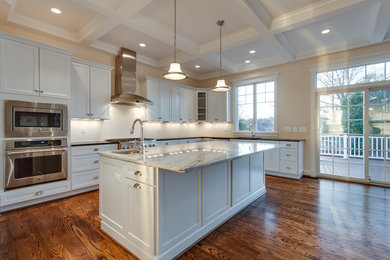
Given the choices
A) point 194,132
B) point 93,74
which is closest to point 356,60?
point 194,132

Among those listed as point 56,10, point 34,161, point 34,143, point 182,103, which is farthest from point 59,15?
point 182,103

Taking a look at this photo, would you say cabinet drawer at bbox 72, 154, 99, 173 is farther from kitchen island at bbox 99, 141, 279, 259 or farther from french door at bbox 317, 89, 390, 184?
french door at bbox 317, 89, 390, 184

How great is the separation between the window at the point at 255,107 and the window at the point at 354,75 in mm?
1116

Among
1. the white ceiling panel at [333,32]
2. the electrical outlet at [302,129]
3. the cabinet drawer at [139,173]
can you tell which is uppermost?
the white ceiling panel at [333,32]

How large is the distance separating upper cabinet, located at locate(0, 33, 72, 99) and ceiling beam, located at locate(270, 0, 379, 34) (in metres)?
3.56

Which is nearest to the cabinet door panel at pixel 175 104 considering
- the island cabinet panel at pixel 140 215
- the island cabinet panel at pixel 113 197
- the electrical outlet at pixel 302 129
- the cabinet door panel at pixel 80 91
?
the cabinet door panel at pixel 80 91

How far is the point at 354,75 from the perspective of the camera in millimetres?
3965

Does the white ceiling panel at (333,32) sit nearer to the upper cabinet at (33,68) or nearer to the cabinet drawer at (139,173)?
the cabinet drawer at (139,173)

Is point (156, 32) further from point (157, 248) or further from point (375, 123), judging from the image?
point (375, 123)

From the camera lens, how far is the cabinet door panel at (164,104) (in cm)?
498

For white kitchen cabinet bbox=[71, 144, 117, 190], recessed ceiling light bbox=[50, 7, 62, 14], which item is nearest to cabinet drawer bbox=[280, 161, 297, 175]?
white kitchen cabinet bbox=[71, 144, 117, 190]

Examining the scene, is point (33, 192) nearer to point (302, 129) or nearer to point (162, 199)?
point (162, 199)

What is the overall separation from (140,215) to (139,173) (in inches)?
14.7

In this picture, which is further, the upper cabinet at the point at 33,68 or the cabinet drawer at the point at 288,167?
the cabinet drawer at the point at 288,167
